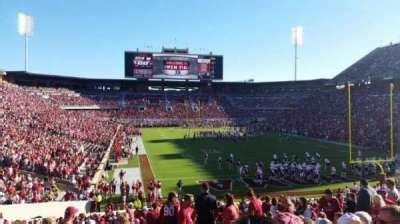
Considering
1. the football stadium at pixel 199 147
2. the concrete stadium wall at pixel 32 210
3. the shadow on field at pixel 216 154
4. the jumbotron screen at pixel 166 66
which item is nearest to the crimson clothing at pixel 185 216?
the football stadium at pixel 199 147

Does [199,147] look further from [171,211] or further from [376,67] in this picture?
[376,67]

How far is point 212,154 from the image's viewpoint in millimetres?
33250

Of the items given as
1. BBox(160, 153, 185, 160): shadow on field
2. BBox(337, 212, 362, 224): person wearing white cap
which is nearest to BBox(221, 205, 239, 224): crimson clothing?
BBox(337, 212, 362, 224): person wearing white cap

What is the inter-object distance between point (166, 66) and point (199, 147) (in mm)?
34294

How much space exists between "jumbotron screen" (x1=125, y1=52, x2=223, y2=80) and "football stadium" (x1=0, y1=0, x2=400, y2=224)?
159 mm

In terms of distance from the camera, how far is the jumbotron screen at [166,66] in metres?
69.5

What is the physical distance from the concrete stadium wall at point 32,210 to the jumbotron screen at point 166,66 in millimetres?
54620

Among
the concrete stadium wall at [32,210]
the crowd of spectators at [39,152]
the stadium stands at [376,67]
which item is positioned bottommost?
the concrete stadium wall at [32,210]

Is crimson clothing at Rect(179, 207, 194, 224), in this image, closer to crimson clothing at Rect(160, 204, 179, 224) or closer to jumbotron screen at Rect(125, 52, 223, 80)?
crimson clothing at Rect(160, 204, 179, 224)

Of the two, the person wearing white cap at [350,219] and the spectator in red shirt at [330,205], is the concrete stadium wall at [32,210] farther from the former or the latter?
the person wearing white cap at [350,219]

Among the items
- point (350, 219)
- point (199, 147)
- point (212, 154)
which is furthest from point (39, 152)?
point (350, 219)

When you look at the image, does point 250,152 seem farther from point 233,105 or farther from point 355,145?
point 233,105

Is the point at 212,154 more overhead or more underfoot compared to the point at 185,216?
more underfoot

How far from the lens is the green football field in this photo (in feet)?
77.2
